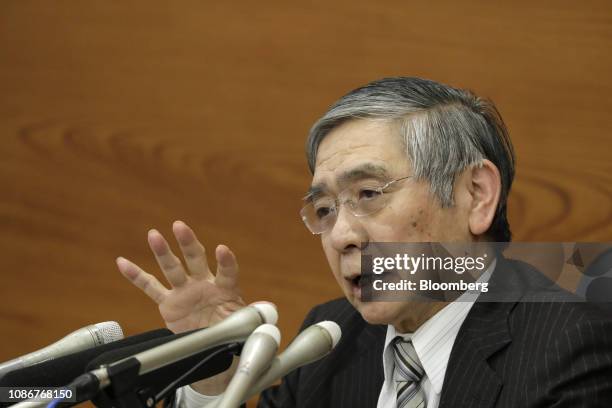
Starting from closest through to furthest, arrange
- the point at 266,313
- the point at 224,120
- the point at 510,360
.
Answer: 1. the point at 266,313
2. the point at 510,360
3. the point at 224,120

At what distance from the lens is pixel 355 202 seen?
1.86 metres

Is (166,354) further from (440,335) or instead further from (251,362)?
(440,335)

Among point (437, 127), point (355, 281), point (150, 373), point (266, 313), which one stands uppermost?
point (437, 127)

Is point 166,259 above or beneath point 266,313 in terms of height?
above

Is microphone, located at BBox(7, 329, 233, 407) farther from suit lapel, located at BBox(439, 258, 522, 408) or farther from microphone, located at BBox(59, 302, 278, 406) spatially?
suit lapel, located at BBox(439, 258, 522, 408)

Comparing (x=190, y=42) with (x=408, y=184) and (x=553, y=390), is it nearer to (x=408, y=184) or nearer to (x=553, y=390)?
(x=408, y=184)

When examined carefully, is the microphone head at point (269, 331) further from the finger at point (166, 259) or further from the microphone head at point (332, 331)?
the finger at point (166, 259)

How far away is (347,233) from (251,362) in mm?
635

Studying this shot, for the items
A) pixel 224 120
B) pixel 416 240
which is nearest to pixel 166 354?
pixel 416 240

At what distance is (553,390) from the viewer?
5.31 ft

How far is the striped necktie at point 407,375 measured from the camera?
185cm

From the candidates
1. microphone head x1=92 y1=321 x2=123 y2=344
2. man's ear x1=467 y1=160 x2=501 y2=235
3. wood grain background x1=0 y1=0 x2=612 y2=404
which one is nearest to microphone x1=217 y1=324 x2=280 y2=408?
microphone head x1=92 y1=321 x2=123 y2=344

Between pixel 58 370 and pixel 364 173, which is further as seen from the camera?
pixel 364 173

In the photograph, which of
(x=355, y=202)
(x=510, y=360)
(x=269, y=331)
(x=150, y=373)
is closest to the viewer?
(x=150, y=373)
